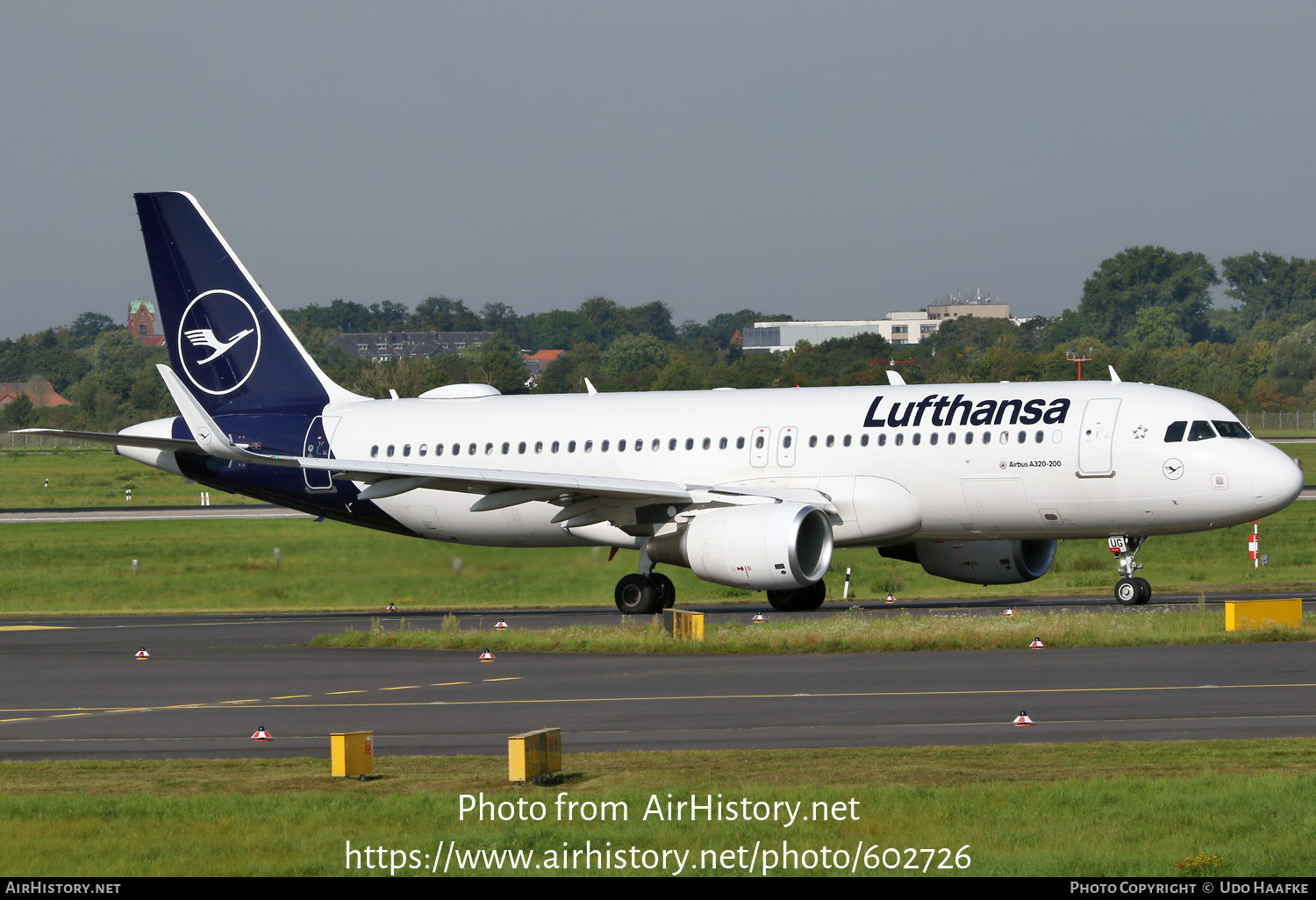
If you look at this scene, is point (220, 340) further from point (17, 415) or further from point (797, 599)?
point (17, 415)

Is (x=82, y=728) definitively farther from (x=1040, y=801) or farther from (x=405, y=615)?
(x=405, y=615)

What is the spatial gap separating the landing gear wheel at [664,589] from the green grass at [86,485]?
3500 cm

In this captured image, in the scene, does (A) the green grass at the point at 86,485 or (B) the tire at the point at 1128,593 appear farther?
(A) the green grass at the point at 86,485

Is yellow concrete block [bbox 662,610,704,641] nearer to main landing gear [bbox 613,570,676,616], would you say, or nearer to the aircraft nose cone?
main landing gear [bbox 613,570,676,616]

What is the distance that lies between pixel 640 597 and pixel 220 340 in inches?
503

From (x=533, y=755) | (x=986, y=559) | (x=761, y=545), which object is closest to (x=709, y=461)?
(x=761, y=545)

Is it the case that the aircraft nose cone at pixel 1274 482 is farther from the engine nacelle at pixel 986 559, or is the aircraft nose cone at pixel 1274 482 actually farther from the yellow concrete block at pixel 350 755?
the yellow concrete block at pixel 350 755

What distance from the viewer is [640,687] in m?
22.1

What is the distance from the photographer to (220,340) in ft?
131

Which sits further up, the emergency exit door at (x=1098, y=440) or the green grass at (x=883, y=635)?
the emergency exit door at (x=1098, y=440)

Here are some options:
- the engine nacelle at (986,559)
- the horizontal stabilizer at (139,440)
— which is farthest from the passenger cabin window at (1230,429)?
the horizontal stabilizer at (139,440)

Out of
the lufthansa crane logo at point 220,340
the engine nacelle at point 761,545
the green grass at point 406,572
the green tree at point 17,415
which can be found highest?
the green tree at point 17,415

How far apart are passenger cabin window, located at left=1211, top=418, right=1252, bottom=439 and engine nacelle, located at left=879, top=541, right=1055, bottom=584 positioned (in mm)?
4514

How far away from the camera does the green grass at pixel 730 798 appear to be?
11484 mm
